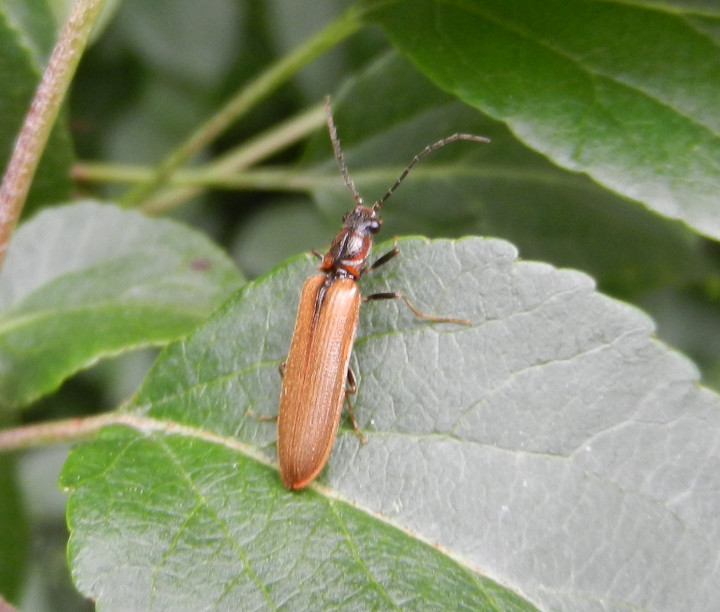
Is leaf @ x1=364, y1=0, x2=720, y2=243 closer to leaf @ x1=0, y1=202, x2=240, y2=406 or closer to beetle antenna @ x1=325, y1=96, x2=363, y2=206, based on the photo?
beetle antenna @ x1=325, y1=96, x2=363, y2=206

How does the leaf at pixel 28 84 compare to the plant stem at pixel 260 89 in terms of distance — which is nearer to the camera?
the leaf at pixel 28 84

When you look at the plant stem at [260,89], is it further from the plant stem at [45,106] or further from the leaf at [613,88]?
the plant stem at [45,106]

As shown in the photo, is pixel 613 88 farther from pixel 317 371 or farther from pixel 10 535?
pixel 10 535

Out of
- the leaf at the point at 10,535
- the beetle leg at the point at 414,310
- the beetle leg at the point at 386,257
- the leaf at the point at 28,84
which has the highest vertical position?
the leaf at the point at 28,84

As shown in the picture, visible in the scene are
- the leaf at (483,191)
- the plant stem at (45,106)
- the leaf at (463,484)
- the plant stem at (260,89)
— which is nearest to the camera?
the leaf at (463,484)

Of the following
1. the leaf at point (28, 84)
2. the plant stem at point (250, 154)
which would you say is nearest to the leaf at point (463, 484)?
the leaf at point (28, 84)

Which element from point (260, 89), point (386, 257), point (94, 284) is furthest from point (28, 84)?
point (386, 257)

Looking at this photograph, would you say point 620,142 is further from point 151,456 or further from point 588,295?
point 151,456
